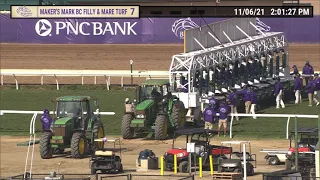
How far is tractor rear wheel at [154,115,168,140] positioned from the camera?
27.9m

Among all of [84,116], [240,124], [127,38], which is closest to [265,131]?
[240,124]

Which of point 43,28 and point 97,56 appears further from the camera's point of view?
point 97,56

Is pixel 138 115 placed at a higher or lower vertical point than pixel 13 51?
lower

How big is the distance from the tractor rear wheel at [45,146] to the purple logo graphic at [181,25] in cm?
2016

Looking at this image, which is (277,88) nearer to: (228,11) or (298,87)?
(298,87)

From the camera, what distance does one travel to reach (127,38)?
48188mm

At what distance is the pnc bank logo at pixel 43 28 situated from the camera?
46716mm

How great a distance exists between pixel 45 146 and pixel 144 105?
3588 millimetres

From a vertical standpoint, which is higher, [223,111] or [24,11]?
[24,11]

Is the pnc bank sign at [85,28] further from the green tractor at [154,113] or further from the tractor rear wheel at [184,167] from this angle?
the tractor rear wheel at [184,167]

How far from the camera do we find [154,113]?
28656 millimetres

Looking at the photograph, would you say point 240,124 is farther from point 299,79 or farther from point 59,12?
point 59,12

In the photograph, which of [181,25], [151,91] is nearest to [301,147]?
[151,91]

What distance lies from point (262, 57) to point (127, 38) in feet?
41.3
